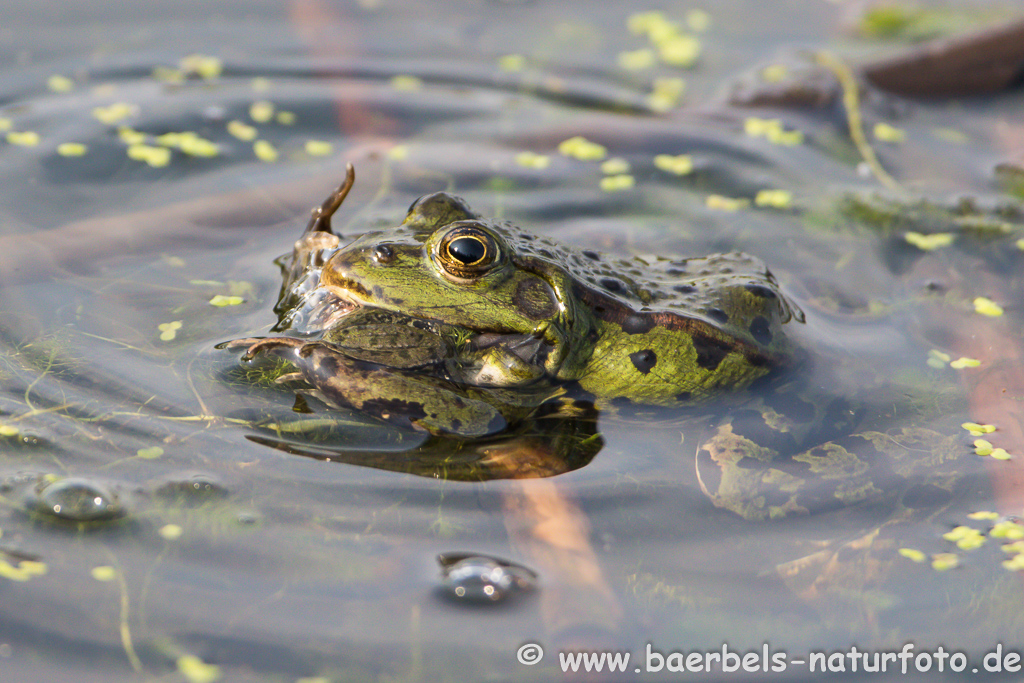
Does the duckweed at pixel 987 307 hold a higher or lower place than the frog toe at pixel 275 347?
higher

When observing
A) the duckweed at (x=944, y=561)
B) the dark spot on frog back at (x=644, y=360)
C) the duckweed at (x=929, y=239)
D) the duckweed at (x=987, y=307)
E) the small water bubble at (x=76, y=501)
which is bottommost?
the small water bubble at (x=76, y=501)

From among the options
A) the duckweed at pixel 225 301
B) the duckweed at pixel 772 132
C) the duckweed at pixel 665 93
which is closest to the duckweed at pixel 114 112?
the duckweed at pixel 225 301

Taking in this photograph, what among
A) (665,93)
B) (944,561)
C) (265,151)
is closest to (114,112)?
(265,151)

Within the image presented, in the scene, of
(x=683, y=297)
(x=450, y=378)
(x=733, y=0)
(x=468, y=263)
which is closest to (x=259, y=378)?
(x=450, y=378)

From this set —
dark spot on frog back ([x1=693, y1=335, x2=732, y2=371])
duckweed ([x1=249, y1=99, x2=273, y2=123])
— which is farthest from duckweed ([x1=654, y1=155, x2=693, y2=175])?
duckweed ([x1=249, y1=99, x2=273, y2=123])

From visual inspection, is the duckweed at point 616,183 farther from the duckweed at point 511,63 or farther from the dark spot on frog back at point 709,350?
the dark spot on frog back at point 709,350

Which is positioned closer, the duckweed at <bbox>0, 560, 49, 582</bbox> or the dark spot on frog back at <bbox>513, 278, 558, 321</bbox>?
the duckweed at <bbox>0, 560, 49, 582</bbox>

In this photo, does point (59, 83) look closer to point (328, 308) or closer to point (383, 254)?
point (328, 308)

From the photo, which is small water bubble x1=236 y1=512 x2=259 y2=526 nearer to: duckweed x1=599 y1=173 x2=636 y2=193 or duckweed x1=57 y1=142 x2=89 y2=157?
duckweed x1=57 y1=142 x2=89 y2=157

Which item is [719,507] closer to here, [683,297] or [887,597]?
[887,597]
